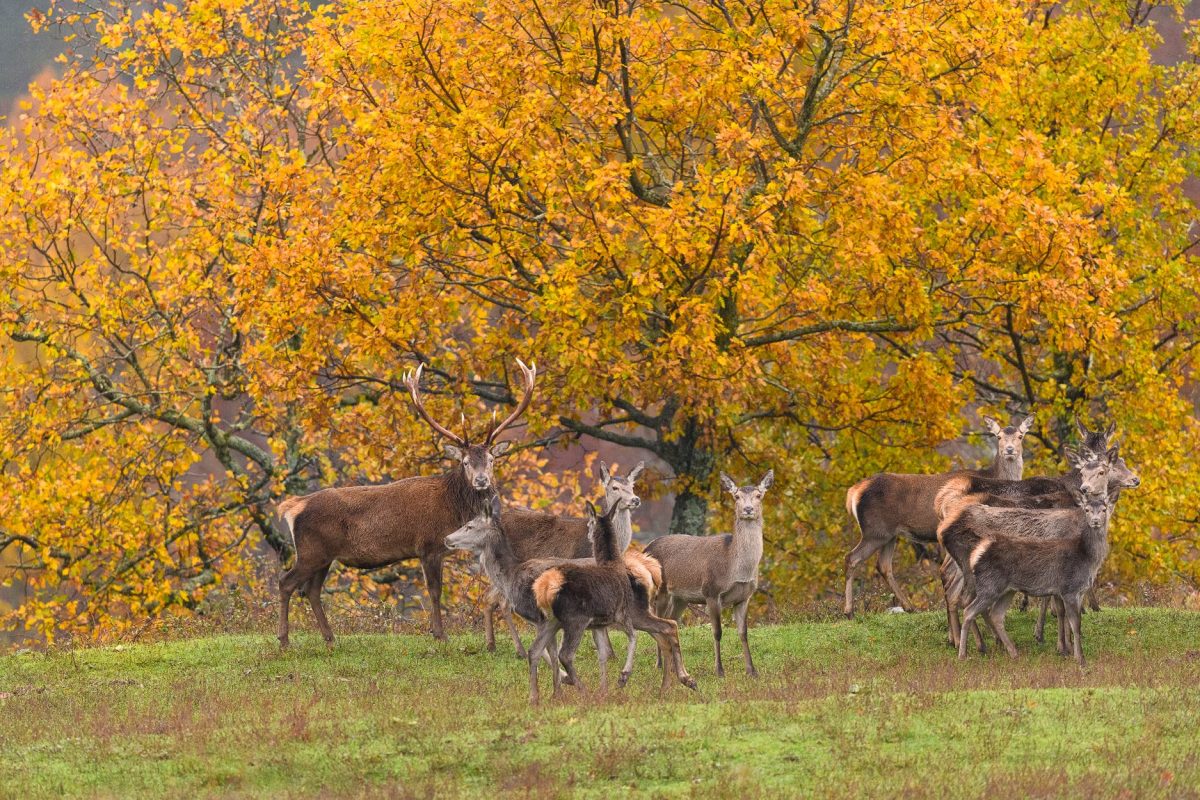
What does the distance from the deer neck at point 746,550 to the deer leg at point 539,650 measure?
266 centimetres

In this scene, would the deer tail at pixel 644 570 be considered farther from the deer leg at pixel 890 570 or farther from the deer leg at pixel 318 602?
the deer leg at pixel 890 570

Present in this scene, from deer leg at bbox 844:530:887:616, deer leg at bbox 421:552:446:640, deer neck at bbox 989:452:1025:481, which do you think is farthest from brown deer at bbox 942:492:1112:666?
deer leg at bbox 421:552:446:640

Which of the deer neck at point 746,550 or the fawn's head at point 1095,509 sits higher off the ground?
the fawn's head at point 1095,509

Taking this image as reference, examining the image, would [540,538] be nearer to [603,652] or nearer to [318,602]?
[318,602]

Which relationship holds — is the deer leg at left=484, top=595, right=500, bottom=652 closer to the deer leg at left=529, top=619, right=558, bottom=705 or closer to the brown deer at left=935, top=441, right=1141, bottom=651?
the deer leg at left=529, top=619, right=558, bottom=705

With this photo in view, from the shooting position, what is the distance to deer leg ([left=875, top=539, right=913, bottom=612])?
1825 centimetres

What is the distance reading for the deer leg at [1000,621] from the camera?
1546 cm

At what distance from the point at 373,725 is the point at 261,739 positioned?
74cm

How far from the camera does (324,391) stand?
2050cm


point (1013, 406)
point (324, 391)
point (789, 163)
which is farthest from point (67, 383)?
point (1013, 406)

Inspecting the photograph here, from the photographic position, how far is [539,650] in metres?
12.8

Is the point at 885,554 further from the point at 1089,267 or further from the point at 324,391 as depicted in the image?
the point at 324,391

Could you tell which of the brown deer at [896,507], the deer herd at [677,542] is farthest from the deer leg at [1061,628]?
the brown deer at [896,507]

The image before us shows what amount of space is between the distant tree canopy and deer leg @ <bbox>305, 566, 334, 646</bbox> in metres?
3.37
